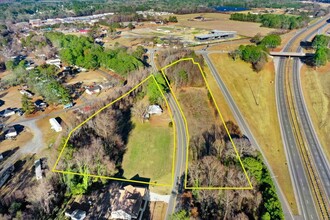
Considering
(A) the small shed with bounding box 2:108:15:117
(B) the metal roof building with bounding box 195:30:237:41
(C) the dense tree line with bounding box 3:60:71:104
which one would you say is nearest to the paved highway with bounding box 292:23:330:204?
(B) the metal roof building with bounding box 195:30:237:41

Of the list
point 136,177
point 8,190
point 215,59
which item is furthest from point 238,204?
point 215,59

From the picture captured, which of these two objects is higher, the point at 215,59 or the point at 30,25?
the point at 215,59

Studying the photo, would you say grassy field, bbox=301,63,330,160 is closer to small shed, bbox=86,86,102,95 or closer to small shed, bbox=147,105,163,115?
small shed, bbox=147,105,163,115

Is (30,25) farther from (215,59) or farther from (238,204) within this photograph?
(238,204)

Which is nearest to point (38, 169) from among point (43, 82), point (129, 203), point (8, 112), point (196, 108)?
point (129, 203)

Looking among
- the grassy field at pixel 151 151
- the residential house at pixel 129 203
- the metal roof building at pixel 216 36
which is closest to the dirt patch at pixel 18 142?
the grassy field at pixel 151 151

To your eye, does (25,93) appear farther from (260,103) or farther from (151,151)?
(260,103)
